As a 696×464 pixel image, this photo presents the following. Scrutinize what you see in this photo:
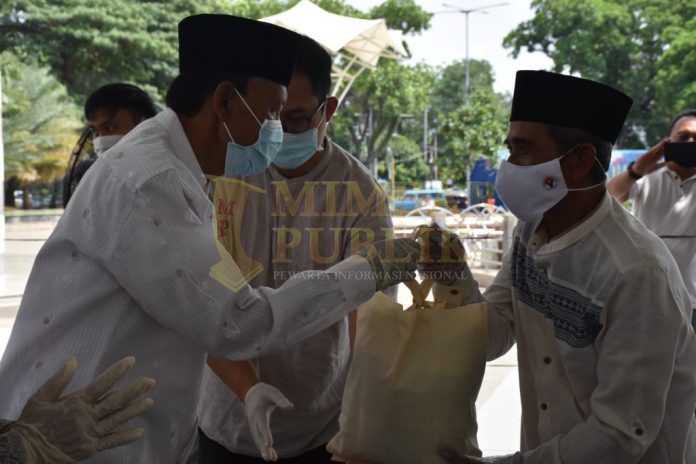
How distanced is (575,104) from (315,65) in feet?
2.50

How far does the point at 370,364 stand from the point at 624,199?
305 centimetres

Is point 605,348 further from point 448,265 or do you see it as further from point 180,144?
point 180,144

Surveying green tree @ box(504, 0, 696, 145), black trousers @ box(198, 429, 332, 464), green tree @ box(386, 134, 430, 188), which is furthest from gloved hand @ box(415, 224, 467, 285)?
green tree @ box(386, 134, 430, 188)

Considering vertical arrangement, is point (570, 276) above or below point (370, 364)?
above

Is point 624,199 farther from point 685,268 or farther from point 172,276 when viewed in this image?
point 172,276

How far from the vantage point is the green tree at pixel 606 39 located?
75.9 feet

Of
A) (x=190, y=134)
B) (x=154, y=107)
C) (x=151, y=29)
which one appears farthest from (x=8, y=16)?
(x=190, y=134)

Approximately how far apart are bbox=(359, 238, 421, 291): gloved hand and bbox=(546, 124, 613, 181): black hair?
1.34ft

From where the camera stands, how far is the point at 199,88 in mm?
1586

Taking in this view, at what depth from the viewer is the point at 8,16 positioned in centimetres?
2088

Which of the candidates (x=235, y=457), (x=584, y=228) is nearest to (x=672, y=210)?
(x=584, y=228)

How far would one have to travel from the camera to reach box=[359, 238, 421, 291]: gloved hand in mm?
1566

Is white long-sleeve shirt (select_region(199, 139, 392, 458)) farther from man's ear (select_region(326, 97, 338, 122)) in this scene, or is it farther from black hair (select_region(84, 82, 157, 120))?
black hair (select_region(84, 82, 157, 120))

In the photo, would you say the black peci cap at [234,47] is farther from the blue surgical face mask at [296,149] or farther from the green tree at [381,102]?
the green tree at [381,102]
